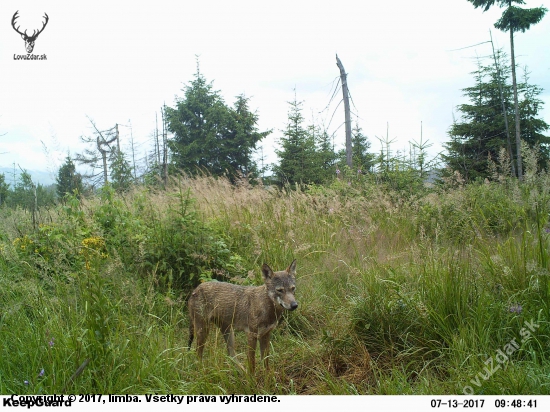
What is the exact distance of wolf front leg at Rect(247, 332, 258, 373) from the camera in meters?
3.50

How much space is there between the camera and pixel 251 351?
12.3 ft

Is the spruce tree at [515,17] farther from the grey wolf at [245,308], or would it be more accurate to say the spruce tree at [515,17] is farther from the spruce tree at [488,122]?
the grey wolf at [245,308]

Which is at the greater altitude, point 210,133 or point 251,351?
point 210,133

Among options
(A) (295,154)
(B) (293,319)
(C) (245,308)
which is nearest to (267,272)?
(C) (245,308)

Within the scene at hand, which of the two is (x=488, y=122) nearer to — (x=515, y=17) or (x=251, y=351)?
Answer: (x=515, y=17)

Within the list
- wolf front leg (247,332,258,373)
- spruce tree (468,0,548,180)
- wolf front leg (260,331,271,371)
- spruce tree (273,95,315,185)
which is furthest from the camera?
spruce tree (273,95,315,185)

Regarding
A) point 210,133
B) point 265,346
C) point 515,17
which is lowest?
point 265,346

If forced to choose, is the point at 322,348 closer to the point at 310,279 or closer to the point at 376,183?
the point at 310,279

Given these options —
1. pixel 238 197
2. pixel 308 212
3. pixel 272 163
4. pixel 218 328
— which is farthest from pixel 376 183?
pixel 272 163

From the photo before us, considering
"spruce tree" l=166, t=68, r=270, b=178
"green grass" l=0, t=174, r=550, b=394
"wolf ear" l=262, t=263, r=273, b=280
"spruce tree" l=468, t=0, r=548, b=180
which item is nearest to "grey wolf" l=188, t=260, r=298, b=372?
"wolf ear" l=262, t=263, r=273, b=280

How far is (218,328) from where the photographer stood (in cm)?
421

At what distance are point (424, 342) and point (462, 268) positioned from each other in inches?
33.8

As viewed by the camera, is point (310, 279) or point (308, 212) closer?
point (310, 279)

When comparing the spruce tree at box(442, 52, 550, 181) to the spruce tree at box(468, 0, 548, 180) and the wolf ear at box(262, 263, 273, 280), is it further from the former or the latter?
the wolf ear at box(262, 263, 273, 280)
